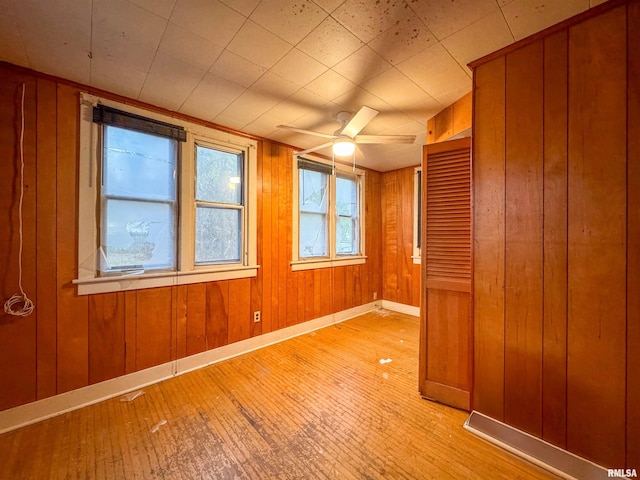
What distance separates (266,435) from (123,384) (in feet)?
4.53

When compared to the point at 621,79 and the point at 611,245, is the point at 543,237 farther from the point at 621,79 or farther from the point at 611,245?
the point at 621,79

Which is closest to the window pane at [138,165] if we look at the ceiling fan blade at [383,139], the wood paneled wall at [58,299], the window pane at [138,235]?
the window pane at [138,235]

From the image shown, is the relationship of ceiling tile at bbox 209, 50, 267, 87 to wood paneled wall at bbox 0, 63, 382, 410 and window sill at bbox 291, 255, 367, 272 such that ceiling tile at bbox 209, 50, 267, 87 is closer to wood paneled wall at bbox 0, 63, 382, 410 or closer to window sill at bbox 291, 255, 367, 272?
wood paneled wall at bbox 0, 63, 382, 410

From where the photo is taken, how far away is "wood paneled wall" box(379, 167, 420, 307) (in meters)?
4.27

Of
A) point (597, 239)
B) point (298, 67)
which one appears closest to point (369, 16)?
point (298, 67)

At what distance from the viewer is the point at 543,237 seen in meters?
1.47

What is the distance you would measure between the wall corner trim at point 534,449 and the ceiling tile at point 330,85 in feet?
8.31

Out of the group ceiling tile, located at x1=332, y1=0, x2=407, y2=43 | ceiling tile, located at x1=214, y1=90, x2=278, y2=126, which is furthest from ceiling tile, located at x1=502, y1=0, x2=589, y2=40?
ceiling tile, located at x1=214, y1=90, x2=278, y2=126

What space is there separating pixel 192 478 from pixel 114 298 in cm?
149

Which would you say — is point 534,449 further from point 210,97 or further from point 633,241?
point 210,97

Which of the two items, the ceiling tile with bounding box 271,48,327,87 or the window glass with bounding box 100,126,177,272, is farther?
the window glass with bounding box 100,126,177,272

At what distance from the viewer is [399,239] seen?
175 inches

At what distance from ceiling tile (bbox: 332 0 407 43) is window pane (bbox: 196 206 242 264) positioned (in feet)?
6.71

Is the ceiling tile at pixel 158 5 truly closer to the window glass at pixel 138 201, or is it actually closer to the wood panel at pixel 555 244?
the window glass at pixel 138 201
